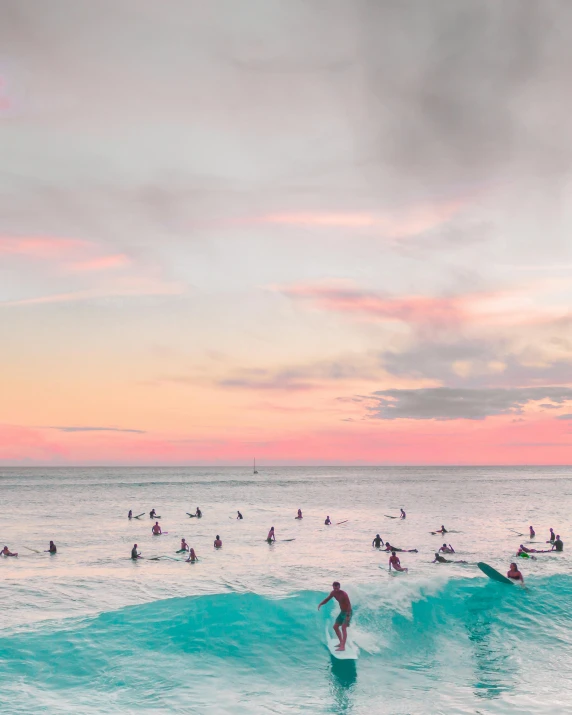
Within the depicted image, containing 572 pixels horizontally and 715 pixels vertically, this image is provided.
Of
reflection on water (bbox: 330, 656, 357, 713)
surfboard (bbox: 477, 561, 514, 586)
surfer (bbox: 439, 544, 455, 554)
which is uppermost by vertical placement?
surfboard (bbox: 477, 561, 514, 586)

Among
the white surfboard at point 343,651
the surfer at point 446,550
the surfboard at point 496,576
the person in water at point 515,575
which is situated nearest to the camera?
the white surfboard at point 343,651

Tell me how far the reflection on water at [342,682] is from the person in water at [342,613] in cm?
72

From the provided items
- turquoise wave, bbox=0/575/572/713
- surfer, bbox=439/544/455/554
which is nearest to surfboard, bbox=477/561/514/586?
turquoise wave, bbox=0/575/572/713

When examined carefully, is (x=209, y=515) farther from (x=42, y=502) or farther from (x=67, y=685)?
(x=67, y=685)

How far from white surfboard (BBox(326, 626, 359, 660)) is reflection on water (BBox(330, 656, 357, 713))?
205mm

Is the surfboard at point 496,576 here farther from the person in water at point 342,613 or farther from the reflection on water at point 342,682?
→ the reflection on water at point 342,682

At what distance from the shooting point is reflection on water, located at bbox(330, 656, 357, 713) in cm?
1541

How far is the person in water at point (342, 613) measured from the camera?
18578 millimetres

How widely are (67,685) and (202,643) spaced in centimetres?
486

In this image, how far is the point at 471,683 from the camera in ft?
55.5

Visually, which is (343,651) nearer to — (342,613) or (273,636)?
(342,613)

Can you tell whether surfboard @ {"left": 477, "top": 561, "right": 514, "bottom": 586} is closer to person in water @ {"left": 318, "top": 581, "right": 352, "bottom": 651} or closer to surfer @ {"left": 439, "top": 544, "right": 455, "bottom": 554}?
person in water @ {"left": 318, "top": 581, "right": 352, "bottom": 651}

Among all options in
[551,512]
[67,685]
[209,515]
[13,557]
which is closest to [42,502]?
[209,515]

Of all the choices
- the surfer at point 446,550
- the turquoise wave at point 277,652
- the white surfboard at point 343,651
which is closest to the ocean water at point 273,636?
the turquoise wave at point 277,652
